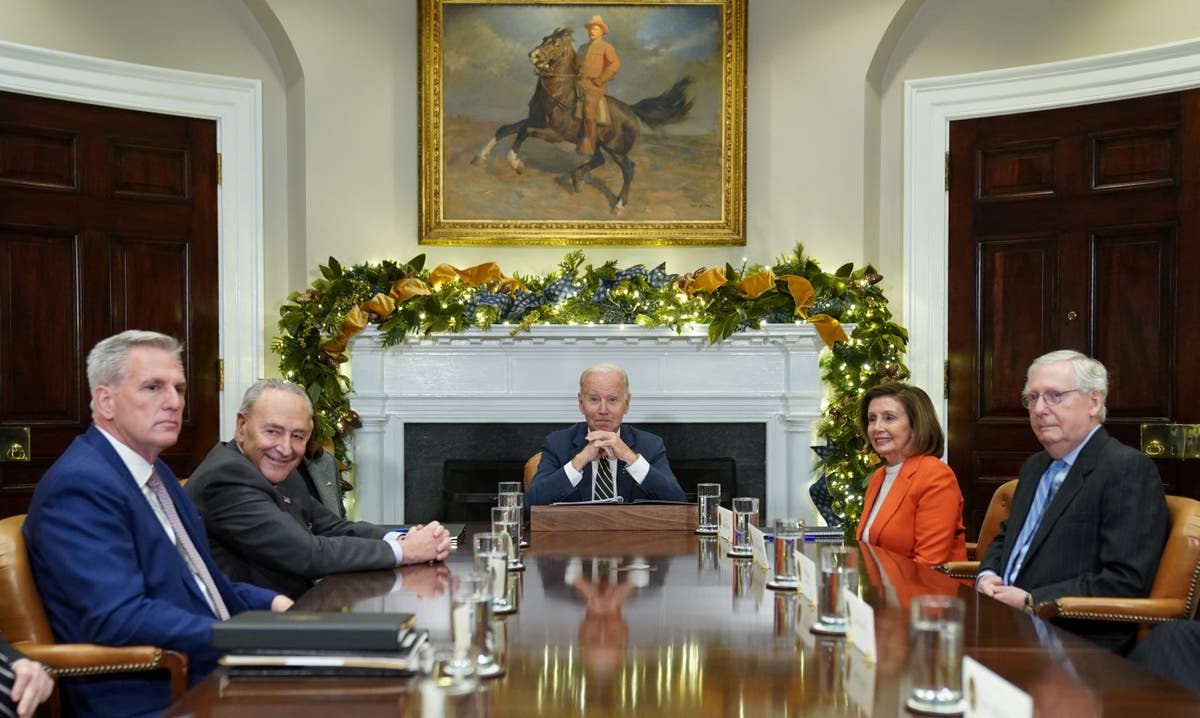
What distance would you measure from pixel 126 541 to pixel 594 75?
4.24m

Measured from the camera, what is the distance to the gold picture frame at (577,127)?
19.9ft

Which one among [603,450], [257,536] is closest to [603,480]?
[603,450]

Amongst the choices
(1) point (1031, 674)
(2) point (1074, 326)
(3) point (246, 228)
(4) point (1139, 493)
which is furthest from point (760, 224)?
(1) point (1031, 674)

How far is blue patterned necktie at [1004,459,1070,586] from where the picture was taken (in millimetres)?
3223

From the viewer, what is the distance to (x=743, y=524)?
10.6 feet

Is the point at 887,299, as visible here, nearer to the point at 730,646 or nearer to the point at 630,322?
the point at 630,322

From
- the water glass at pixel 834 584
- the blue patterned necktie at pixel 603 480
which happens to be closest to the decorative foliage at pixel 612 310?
the blue patterned necktie at pixel 603 480

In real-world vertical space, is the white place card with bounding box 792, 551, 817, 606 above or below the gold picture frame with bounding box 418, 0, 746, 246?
below

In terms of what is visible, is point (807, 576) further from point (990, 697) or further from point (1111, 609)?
point (990, 697)

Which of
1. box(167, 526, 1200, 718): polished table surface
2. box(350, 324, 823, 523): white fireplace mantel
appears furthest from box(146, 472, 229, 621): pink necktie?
box(350, 324, 823, 523): white fireplace mantel

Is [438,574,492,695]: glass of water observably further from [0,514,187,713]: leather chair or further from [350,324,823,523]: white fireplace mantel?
[350,324,823,523]: white fireplace mantel

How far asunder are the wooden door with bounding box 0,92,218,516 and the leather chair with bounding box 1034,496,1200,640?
422 cm

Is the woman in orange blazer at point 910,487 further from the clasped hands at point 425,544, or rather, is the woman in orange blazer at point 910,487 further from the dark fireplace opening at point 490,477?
the dark fireplace opening at point 490,477

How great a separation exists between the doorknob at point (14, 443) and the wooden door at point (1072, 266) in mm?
4294
